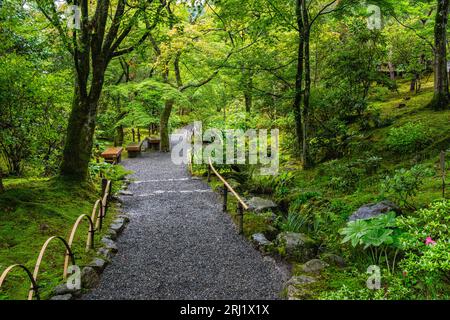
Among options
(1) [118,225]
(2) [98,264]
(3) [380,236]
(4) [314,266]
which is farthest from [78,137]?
(3) [380,236]

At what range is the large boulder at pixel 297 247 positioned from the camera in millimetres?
5793

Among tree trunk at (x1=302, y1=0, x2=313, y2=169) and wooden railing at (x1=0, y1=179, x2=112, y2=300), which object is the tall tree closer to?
wooden railing at (x1=0, y1=179, x2=112, y2=300)

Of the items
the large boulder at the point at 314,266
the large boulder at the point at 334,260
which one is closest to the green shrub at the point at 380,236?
the large boulder at the point at 334,260

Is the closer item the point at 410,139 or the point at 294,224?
the point at 294,224

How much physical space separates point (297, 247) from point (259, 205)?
2443mm

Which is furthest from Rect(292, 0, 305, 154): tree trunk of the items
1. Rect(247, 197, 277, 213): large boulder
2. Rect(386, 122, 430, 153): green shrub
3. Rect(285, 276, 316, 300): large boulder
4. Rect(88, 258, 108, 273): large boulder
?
Rect(88, 258, 108, 273): large boulder

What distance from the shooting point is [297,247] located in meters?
5.87

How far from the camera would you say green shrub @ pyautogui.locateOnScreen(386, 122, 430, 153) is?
8.74 meters

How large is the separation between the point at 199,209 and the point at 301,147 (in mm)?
4017

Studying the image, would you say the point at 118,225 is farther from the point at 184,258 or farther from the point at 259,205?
the point at 259,205

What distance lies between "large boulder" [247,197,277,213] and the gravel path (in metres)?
0.65

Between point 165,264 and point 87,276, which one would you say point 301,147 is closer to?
point 165,264

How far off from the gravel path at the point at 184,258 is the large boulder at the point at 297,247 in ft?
1.13
